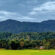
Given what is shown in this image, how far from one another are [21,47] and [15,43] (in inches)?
105

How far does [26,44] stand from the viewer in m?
50.7

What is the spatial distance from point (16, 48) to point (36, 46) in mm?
7756

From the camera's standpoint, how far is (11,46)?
48.7 metres

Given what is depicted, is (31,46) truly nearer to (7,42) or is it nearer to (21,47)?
(21,47)

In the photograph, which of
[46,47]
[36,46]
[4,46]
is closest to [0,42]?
[4,46]

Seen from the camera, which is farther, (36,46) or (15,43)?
(36,46)

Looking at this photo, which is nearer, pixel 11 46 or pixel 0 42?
pixel 11 46

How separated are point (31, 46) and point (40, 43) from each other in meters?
4.37

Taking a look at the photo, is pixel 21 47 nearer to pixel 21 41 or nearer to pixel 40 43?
pixel 21 41

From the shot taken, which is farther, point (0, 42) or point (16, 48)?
point (0, 42)

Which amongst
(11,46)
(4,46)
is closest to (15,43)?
(11,46)

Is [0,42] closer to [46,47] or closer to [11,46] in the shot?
[11,46]

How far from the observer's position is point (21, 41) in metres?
50.7

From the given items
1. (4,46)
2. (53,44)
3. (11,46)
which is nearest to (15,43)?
(11,46)
